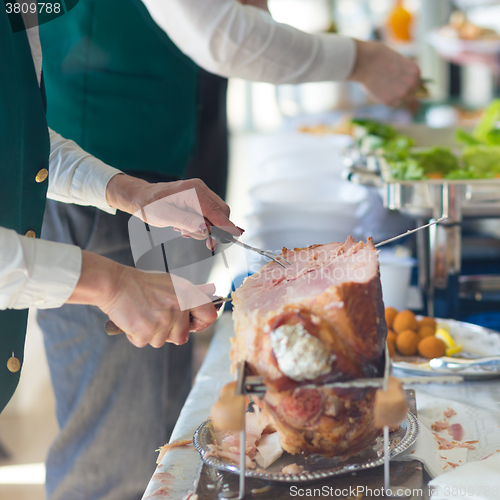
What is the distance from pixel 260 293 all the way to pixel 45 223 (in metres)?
0.70

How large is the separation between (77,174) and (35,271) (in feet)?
1.18

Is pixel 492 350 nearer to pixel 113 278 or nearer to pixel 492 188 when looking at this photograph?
pixel 492 188

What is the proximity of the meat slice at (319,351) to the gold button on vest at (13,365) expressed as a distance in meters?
0.37

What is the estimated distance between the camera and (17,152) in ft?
2.50

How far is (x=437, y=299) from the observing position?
112 cm

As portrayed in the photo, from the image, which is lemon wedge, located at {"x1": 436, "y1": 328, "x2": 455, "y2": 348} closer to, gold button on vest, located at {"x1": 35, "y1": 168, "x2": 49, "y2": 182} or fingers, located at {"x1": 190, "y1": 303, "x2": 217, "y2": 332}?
fingers, located at {"x1": 190, "y1": 303, "x2": 217, "y2": 332}

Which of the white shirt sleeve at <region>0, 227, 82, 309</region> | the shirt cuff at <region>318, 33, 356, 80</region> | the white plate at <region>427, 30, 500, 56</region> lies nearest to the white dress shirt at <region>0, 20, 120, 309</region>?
the white shirt sleeve at <region>0, 227, 82, 309</region>

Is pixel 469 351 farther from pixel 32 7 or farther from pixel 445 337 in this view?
pixel 32 7

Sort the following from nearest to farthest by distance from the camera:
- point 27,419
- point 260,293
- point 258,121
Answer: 1. point 260,293
2. point 27,419
3. point 258,121

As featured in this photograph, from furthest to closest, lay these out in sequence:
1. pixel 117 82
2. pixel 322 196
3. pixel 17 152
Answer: pixel 322 196 < pixel 117 82 < pixel 17 152

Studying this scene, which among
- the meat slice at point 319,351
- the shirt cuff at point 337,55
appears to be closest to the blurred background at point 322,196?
the meat slice at point 319,351

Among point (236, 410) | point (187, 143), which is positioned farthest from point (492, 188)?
point (236, 410)

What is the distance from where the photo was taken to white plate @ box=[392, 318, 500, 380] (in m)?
0.80

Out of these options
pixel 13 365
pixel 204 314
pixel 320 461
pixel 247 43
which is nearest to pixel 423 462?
pixel 320 461
